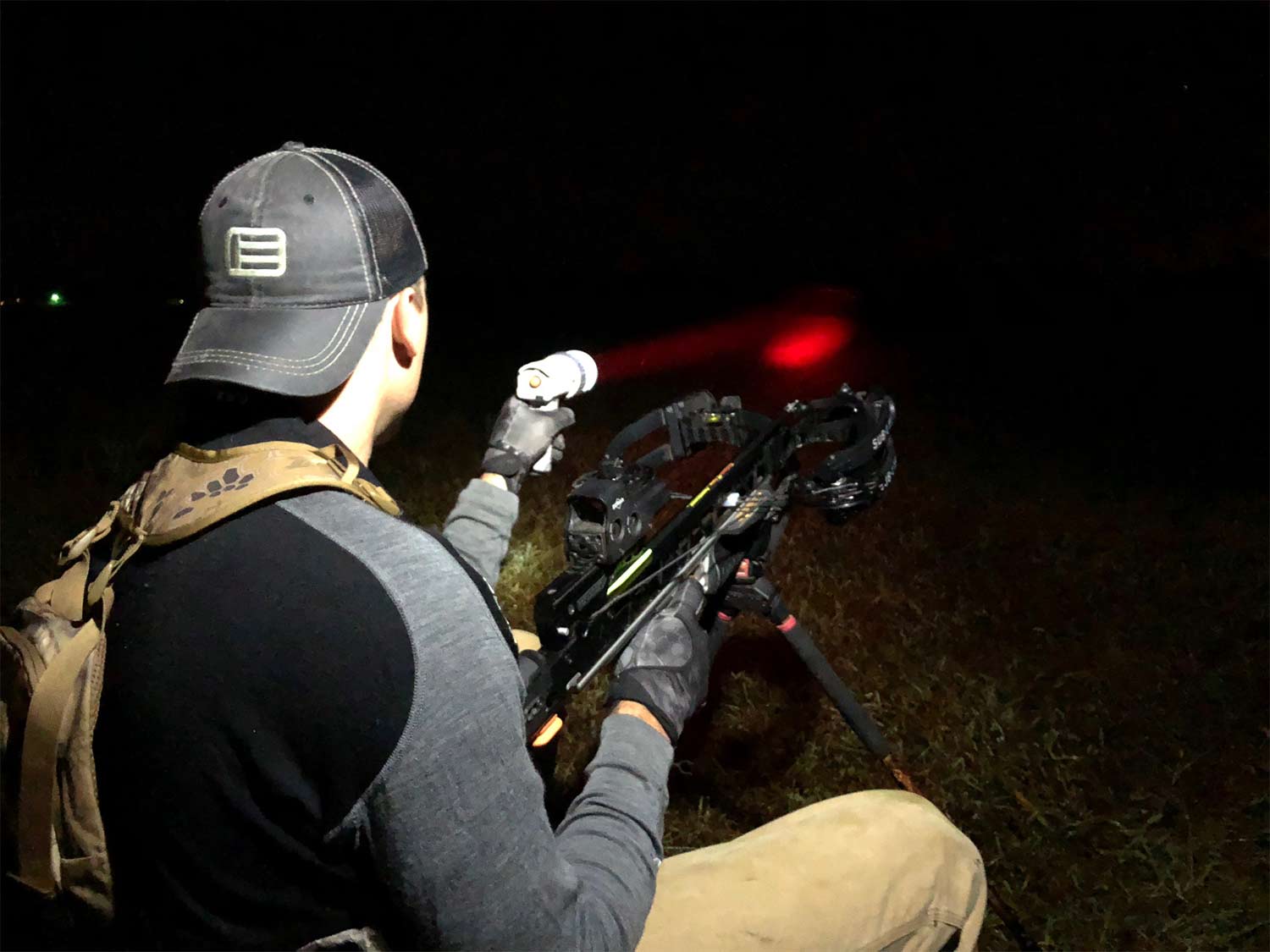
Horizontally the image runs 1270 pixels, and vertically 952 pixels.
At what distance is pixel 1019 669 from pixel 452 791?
10.3 feet

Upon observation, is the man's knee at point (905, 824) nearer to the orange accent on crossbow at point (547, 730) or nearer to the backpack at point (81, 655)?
the orange accent on crossbow at point (547, 730)

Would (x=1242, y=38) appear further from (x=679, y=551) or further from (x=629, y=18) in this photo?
(x=679, y=551)

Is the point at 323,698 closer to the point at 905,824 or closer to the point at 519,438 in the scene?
the point at 519,438

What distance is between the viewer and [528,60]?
28.0 feet

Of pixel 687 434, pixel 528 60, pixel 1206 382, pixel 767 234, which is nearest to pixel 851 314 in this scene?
pixel 767 234

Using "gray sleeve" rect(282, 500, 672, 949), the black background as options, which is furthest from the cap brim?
the black background

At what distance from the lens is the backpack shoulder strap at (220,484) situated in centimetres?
101

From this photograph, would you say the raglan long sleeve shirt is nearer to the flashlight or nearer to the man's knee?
the man's knee

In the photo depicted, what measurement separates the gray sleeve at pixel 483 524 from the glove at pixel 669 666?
1.37ft

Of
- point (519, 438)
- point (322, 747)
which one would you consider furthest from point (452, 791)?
point (519, 438)

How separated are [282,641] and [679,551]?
1233 millimetres

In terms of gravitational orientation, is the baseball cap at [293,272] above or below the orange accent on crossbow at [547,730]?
above

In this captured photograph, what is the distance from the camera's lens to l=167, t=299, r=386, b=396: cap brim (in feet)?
3.81

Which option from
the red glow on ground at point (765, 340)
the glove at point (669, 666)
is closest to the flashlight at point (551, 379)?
the glove at point (669, 666)
